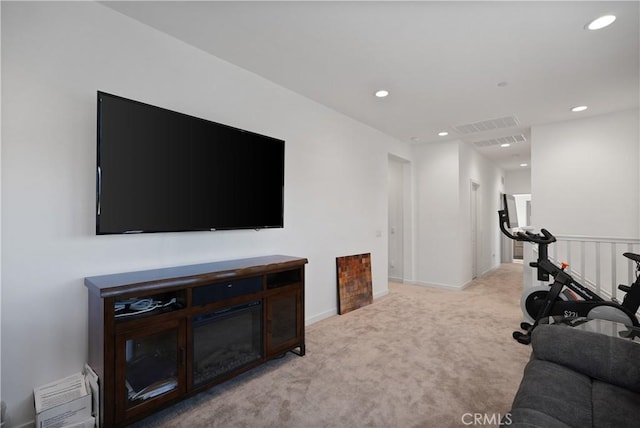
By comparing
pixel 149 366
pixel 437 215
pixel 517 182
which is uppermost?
pixel 517 182

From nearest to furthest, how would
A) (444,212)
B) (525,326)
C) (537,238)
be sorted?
1. (537,238)
2. (525,326)
3. (444,212)

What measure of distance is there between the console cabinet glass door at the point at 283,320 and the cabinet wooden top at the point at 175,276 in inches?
10.5

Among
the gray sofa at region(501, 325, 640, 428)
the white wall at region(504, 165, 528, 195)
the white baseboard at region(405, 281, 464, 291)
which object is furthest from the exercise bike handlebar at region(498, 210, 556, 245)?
the white wall at region(504, 165, 528, 195)

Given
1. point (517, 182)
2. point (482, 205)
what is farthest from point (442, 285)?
point (517, 182)

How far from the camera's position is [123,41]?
6.81ft

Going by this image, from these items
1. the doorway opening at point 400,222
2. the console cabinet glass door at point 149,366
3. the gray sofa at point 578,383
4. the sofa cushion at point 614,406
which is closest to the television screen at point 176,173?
the console cabinet glass door at point 149,366

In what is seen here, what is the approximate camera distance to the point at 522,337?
2994mm

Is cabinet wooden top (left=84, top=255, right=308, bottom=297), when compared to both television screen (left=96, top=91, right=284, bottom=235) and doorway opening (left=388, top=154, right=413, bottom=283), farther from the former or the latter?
doorway opening (left=388, top=154, right=413, bottom=283)

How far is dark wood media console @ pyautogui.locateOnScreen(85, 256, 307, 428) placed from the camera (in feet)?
5.34

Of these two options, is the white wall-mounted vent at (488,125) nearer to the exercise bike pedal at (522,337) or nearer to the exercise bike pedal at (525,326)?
the exercise bike pedal at (525,326)

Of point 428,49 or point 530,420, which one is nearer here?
point 530,420

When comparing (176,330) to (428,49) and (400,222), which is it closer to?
(428,49)

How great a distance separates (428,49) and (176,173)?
7.20 feet

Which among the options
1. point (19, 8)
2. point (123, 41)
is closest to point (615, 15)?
point (123, 41)
